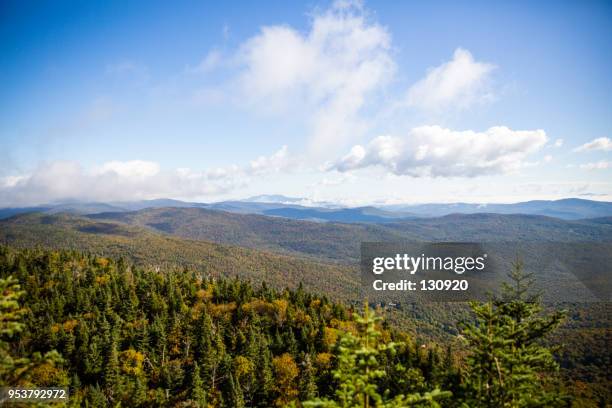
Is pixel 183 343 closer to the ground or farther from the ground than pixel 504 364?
closer to the ground

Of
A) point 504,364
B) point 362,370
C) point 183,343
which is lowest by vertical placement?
point 183,343

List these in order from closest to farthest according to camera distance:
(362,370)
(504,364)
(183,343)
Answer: (362,370), (504,364), (183,343)

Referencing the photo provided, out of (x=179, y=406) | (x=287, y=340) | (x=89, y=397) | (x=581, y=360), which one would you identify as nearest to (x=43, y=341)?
(x=89, y=397)

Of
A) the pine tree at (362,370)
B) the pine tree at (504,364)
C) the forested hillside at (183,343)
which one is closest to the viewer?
the pine tree at (362,370)

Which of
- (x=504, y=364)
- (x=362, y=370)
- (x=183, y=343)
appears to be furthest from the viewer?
(x=183, y=343)

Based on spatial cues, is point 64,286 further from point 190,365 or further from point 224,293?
Result: point 190,365

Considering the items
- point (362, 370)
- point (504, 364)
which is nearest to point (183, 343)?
point (504, 364)

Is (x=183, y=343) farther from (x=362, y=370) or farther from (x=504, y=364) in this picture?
(x=362, y=370)

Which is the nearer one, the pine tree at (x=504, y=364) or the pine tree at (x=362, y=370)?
the pine tree at (x=362, y=370)

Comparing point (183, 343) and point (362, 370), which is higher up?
point (362, 370)

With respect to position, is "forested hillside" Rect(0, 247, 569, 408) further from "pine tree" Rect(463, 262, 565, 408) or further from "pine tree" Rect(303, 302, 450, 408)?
"pine tree" Rect(303, 302, 450, 408)

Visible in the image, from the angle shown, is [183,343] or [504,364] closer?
[504,364]

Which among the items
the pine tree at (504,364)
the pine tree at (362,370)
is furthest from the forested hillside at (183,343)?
the pine tree at (362,370)

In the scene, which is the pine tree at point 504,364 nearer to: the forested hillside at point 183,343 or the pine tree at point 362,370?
the pine tree at point 362,370
